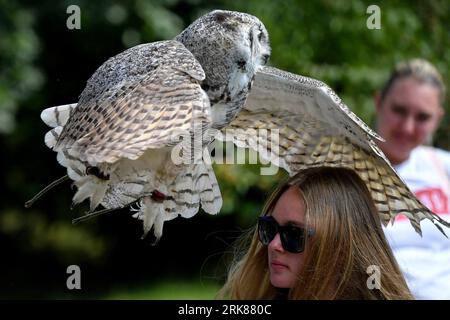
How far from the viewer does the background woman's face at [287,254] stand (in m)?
2.82

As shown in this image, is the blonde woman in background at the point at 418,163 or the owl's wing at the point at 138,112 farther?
the blonde woman in background at the point at 418,163

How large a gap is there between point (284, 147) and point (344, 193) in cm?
79

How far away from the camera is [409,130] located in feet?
14.8

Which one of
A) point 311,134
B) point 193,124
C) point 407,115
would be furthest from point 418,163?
point 193,124

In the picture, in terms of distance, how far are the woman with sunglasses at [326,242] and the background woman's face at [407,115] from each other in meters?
1.64

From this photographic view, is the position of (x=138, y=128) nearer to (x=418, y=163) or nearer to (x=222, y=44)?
(x=222, y=44)

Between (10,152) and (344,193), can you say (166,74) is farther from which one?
(10,152)

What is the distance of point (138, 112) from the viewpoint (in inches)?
109

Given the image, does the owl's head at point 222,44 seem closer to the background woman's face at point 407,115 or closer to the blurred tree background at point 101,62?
the blurred tree background at point 101,62

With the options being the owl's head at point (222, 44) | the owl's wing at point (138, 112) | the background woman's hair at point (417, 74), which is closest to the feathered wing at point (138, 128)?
the owl's wing at point (138, 112)

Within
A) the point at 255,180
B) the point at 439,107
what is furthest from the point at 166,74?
the point at 255,180

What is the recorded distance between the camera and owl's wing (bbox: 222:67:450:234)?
3357mm

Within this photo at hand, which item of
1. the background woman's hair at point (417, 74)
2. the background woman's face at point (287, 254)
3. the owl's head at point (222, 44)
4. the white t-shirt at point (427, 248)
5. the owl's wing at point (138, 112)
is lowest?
the white t-shirt at point (427, 248)

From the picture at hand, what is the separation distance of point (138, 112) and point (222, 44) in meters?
0.60
